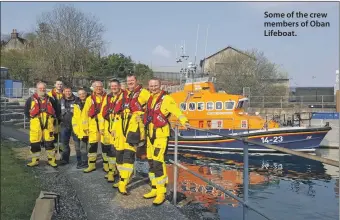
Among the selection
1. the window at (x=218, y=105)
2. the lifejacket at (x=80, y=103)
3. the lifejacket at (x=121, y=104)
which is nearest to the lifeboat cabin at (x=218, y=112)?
the window at (x=218, y=105)

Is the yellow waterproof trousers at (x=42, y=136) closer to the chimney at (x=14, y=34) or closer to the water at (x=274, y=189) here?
the water at (x=274, y=189)

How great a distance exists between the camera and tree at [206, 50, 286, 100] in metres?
38.5

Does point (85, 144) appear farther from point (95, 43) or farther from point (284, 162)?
point (95, 43)

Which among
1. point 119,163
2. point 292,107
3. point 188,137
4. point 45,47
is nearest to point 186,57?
point 188,137

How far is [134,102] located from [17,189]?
2.19 m

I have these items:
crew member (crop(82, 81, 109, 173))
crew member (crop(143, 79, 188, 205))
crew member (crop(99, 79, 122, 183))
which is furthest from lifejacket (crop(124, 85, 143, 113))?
crew member (crop(82, 81, 109, 173))

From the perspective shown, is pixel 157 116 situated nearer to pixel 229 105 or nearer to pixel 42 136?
pixel 42 136

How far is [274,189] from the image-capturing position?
34.1 feet

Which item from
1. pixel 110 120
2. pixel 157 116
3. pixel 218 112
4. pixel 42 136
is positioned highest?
pixel 157 116

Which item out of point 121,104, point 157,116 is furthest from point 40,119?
point 157,116

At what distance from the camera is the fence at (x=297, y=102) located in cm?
3070

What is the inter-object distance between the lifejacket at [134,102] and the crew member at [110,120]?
529 mm

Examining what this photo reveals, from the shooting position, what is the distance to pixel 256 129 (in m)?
18.8

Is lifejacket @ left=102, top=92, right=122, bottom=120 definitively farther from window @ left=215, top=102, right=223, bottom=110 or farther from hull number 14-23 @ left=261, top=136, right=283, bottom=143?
window @ left=215, top=102, right=223, bottom=110
